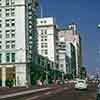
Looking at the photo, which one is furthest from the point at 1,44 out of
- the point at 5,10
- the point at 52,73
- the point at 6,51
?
the point at 52,73

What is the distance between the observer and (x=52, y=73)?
175 meters

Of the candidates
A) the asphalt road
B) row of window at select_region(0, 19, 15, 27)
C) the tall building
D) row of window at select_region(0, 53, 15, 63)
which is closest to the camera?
the asphalt road

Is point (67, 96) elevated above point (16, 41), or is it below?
below

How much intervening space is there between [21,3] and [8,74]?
80.4 ft

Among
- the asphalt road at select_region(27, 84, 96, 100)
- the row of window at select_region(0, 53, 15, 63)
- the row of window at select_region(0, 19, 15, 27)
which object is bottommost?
the asphalt road at select_region(27, 84, 96, 100)

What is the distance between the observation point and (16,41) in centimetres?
13062

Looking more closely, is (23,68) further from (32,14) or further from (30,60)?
(32,14)

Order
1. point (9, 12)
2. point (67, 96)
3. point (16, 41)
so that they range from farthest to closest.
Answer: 1. point (9, 12)
2. point (16, 41)
3. point (67, 96)

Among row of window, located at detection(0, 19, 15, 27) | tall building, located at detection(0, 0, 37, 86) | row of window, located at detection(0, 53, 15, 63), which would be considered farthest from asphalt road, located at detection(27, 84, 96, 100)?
row of window, located at detection(0, 19, 15, 27)

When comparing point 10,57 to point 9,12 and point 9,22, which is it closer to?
point 9,22

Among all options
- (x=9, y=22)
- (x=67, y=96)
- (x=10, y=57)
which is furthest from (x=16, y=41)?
(x=67, y=96)

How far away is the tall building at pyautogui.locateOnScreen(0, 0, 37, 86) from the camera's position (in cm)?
12756

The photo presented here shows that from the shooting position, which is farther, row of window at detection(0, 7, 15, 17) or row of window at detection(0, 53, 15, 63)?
row of window at detection(0, 7, 15, 17)

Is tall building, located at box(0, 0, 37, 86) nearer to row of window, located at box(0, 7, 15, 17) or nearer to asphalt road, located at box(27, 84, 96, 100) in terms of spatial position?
row of window, located at box(0, 7, 15, 17)
